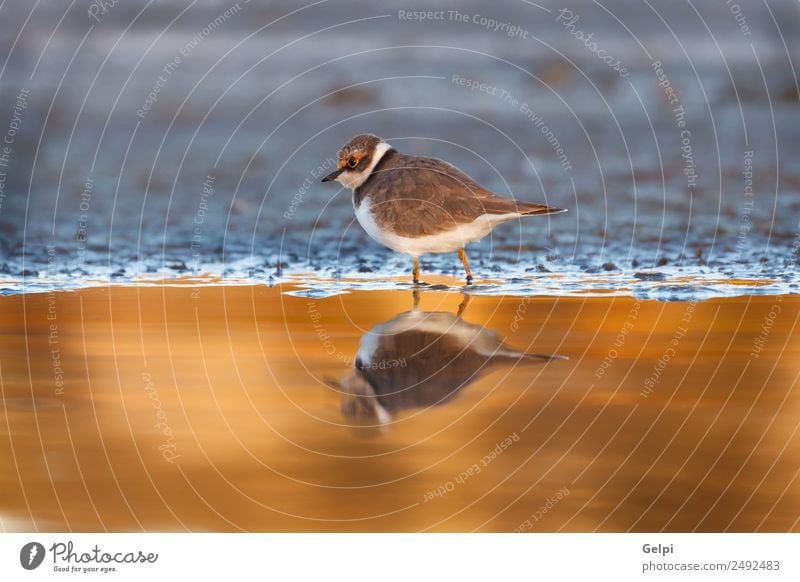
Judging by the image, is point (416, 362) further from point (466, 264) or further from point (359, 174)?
point (359, 174)

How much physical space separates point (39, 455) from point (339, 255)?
453cm

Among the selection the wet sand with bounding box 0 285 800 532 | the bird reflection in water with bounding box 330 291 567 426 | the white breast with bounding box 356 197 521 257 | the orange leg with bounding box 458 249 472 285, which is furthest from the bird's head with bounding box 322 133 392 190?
the bird reflection in water with bounding box 330 291 567 426

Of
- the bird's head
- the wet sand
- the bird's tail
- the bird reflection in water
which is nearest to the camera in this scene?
the wet sand

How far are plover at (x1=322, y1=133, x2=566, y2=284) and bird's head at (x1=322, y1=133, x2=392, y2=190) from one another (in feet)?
0.74

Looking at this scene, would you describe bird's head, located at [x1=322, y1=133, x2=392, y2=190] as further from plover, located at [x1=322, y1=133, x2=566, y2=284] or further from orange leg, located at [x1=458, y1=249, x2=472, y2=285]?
orange leg, located at [x1=458, y1=249, x2=472, y2=285]

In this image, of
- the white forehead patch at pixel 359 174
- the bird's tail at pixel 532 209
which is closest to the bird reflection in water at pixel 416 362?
the bird's tail at pixel 532 209

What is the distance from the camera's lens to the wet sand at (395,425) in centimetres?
414

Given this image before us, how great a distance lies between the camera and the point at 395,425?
16.2 feet

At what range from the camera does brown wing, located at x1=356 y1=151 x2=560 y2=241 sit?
25.3 feet

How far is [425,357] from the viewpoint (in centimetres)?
586

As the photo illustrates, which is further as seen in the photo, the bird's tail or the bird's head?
the bird's head

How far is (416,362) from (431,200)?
2170 millimetres

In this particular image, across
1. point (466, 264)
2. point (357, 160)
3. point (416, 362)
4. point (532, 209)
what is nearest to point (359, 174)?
point (357, 160)
